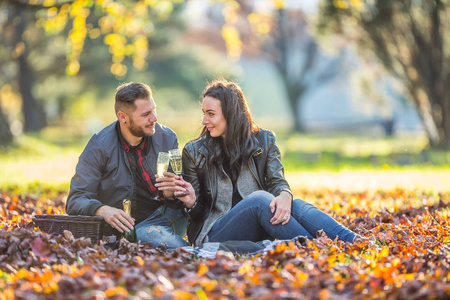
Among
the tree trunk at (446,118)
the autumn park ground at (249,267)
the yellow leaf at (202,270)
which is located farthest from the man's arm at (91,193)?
the tree trunk at (446,118)

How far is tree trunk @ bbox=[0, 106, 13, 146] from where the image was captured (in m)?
18.4

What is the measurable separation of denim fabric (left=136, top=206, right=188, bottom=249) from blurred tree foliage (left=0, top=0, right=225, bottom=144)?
6.85m

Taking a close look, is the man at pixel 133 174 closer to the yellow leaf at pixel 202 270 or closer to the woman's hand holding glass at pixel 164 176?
the woman's hand holding glass at pixel 164 176

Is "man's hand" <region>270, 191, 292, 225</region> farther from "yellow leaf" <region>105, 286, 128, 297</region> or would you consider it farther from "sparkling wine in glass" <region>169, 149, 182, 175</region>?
"yellow leaf" <region>105, 286, 128, 297</region>

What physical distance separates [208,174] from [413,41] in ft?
45.0

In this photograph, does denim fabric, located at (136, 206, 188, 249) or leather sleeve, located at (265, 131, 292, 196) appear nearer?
denim fabric, located at (136, 206, 188, 249)

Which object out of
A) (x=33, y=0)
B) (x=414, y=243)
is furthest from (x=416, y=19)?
(x=414, y=243)

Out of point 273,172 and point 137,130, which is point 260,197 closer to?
point 273,172

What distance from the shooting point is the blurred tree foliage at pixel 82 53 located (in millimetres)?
12711

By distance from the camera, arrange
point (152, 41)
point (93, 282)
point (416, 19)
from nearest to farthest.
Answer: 1. point (93, 282)
2. point (416, 19)
3. point (152, 41)

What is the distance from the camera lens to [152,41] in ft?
113

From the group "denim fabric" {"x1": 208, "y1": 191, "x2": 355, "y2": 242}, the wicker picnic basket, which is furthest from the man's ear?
"denim fabric" {"x1": 208, "y1": 191, "x2": 355, "y2": 242}

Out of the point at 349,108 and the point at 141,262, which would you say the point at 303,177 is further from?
the point at 349,108

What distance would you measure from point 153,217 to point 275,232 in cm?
117
